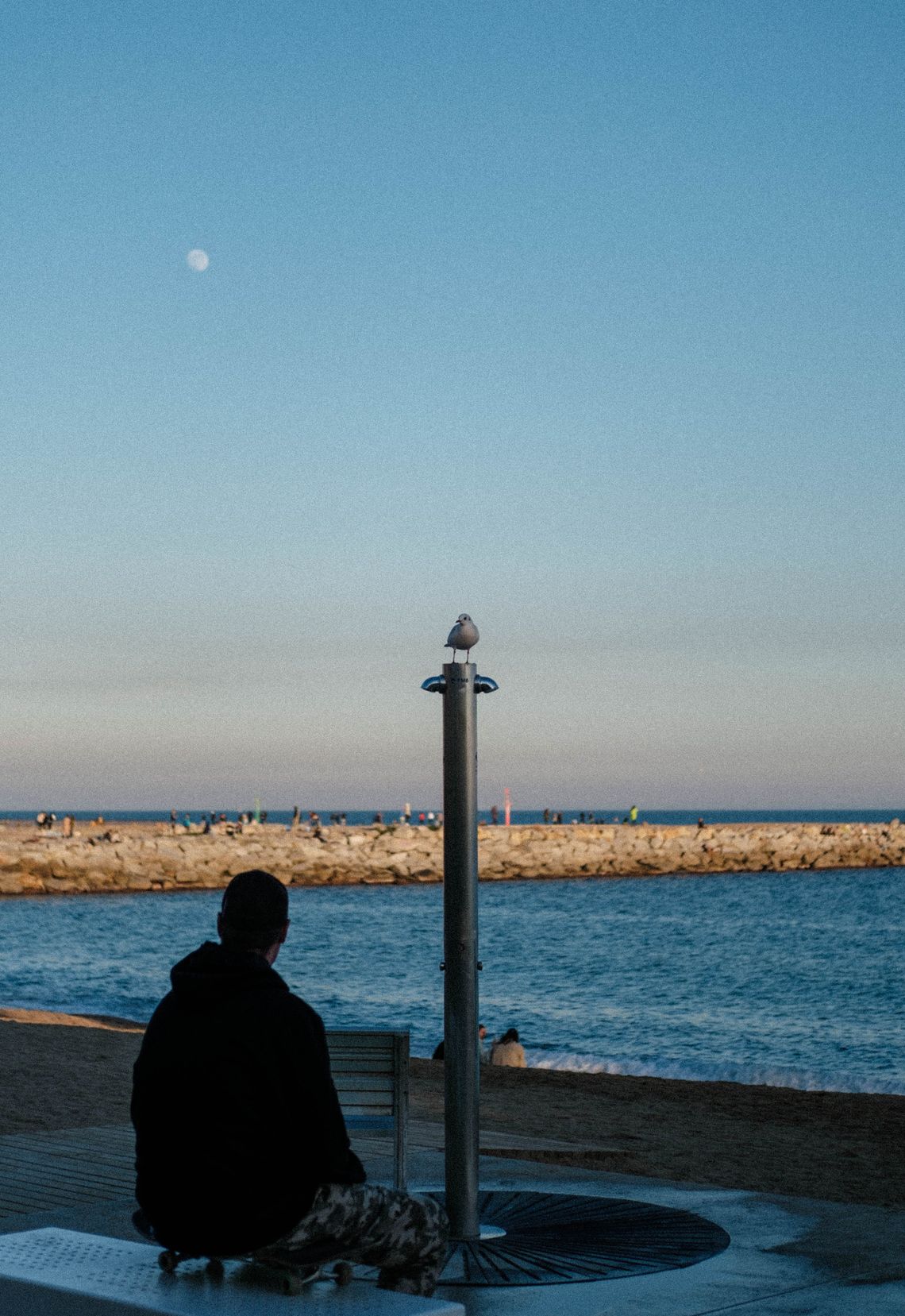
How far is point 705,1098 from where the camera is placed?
16438 millimetres

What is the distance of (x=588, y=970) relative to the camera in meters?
41.2

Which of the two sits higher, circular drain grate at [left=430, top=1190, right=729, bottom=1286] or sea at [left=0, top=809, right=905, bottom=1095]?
circular drain grate at [left=430, top=1190, right=729, bottom=1286]

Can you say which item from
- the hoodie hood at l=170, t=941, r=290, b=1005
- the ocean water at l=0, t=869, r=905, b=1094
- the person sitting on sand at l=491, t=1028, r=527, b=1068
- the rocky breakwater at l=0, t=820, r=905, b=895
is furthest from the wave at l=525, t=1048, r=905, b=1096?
the rocky breakwater at l=0, t=820, r=905, b=895

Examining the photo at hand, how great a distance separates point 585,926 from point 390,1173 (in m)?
50.6

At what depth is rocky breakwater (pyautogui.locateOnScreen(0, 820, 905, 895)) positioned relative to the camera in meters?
73.6

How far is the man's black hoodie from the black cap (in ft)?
0.25

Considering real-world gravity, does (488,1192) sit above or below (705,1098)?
above

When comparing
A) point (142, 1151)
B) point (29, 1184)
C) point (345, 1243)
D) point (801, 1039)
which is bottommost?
point (801, 1039)

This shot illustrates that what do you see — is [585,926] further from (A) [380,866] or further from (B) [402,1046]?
(B) [402,1046]

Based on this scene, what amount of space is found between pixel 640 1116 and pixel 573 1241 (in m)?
8.26

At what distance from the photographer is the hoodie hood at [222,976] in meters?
3.79

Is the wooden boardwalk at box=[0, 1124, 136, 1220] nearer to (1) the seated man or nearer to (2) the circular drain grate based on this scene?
(2) the circular drain grate

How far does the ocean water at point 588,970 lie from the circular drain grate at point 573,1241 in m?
14.6

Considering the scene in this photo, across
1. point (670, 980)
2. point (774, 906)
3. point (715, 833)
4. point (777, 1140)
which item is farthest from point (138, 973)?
point (715, 833)
